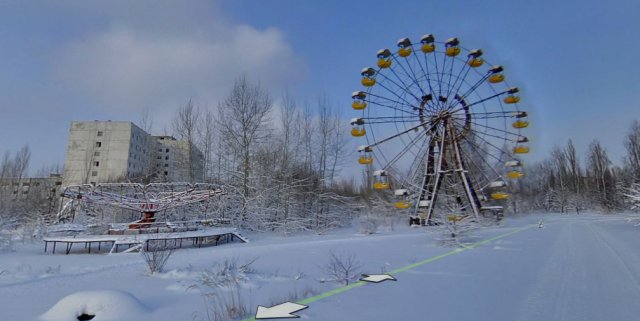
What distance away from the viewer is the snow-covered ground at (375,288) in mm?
3848

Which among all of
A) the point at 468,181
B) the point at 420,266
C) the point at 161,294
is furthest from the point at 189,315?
the point at 468,181

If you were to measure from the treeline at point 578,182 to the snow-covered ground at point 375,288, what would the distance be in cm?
4366

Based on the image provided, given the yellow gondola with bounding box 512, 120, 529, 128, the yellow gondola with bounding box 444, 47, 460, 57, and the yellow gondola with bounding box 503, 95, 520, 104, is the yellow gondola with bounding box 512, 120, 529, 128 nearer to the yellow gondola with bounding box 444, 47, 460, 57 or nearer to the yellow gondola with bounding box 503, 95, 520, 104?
the yellow gondola with bounding box 503, 95, 520, 104

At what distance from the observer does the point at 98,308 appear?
380 centimetres

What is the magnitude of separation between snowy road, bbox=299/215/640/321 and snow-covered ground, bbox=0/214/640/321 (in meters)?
0.01

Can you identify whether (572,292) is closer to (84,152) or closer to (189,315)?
(189,315)

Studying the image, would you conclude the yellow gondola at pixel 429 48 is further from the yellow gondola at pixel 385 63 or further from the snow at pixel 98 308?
the snow at pixel 98 308

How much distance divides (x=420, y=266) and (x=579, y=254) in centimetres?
462

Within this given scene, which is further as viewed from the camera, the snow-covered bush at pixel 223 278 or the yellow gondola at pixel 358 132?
the yellow gondola at pixel 358 132

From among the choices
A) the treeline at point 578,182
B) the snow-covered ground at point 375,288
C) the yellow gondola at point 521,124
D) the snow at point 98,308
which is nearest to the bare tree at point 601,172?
the treeline at point 578,182

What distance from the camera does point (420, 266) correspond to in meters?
7.09
